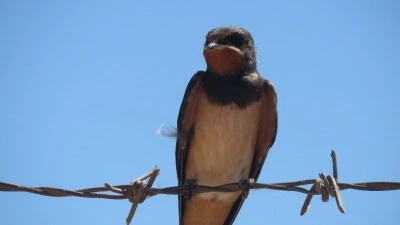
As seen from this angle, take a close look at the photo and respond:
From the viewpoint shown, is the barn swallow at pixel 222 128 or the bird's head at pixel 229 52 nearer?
the barn swallow at pixel 222 128

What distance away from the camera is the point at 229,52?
564 centimetres

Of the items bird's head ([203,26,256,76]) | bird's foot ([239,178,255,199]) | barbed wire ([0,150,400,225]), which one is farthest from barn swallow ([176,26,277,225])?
barbed wire ([0,150,400,225])

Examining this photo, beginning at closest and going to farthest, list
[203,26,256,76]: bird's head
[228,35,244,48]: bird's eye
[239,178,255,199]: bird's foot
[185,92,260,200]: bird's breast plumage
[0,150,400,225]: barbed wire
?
[0,150,400,225]: barbed wire
[239,178,255,199]: bird's foot
[185,92,260,200]: bird's breast plumage
[203,26,256,76]: bird's head
[228,35,244,48]: bird's eye

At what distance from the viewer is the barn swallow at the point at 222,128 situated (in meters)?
5.50

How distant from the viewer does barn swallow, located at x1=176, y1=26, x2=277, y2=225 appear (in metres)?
5.50

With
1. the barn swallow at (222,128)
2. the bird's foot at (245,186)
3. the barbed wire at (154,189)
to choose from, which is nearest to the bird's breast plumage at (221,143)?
the barn swallow at (222,128)

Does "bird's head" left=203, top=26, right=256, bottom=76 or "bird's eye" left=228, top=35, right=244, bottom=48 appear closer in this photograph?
"bird's head" left=203, top=26, right=256, bottom=76

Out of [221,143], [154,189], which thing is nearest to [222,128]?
[221,143]

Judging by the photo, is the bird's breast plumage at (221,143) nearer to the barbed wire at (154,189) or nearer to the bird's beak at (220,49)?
the bird's beak at (220,49)

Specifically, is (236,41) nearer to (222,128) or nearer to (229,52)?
(229,52)

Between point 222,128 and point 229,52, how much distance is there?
70 centimetres

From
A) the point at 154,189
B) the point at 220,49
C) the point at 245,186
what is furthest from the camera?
the point at 220,49

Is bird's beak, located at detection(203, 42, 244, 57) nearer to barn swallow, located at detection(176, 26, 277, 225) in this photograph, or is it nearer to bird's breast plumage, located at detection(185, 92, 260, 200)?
barn swallow, located at detection(176, 26, 277, 225)

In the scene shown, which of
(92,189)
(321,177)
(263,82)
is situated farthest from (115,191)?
(263,82)
